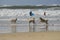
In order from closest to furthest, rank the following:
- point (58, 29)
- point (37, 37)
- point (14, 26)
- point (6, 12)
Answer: point (37, 37) → point (14, 26) → point (58, 29) → point (6, 12)

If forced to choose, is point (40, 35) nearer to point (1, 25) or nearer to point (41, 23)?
point (41, 23)

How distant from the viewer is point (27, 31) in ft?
6.58

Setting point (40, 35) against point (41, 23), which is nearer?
point (40, 35)

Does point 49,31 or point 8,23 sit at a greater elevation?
point 8,23

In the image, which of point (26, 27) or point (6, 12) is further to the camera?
point (6, 12)

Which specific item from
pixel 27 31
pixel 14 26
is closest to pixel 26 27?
pixel 27 31

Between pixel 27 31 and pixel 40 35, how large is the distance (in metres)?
0.25

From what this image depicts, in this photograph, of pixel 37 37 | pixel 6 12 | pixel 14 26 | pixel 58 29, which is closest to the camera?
pixel 37 37

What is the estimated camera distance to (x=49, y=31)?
6.51ft

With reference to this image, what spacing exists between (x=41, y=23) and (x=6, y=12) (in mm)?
3734

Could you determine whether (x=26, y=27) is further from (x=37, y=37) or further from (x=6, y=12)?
(x=6, y=12)

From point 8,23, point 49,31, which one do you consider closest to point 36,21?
point 49,31

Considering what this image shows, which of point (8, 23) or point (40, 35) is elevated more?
point (8, 23)

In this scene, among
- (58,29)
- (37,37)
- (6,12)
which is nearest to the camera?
(37,37)
